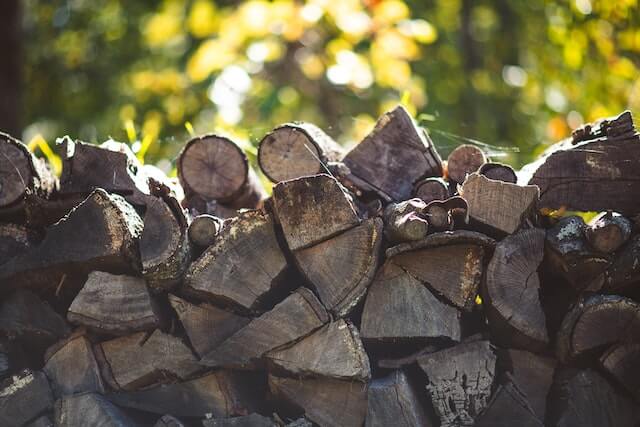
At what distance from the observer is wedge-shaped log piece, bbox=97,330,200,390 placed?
2334mm

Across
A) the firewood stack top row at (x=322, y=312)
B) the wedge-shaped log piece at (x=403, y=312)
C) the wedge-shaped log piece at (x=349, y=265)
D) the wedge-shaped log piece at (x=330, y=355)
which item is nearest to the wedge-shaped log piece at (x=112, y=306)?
the firewood stack top row at (x=322, y=312)

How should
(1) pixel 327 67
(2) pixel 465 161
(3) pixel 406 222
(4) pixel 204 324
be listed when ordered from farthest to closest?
(1) pixel 327 67
(2) pixel 465 161
(4) pixel 204 324
(3) pixel 406 222

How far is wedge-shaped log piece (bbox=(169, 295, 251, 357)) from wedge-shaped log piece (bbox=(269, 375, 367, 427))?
0.17 m

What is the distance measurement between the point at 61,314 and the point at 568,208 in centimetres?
142

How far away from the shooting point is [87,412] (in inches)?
89.7

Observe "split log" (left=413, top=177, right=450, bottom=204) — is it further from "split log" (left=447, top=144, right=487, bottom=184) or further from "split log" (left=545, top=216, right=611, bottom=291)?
"split log" (left=545, top=216, right=611, bottom=291)

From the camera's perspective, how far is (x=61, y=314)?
7.91ft

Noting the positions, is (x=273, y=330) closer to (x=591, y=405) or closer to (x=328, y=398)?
(x=328, y=398)

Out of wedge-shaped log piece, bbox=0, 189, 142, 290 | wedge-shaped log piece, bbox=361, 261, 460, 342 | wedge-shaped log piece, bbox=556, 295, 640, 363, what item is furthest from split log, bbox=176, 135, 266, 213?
wedge-shaped log piece, bbox=556, 295, 640, 363

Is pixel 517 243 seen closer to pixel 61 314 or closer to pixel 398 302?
pixel 398 302

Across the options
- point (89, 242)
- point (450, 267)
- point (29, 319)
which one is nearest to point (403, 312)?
point (450, 267)

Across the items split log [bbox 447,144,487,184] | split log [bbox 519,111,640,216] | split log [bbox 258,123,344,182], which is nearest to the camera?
split log [bbox 519,111,640,216]

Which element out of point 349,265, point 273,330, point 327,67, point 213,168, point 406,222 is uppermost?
point 327,67

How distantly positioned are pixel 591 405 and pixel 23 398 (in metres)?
1.45
